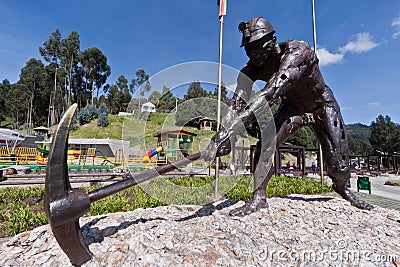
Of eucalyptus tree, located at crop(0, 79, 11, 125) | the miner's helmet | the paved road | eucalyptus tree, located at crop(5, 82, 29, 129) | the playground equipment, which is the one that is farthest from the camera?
eucalyptus tree, located at crop(0, 79, 11, 125)

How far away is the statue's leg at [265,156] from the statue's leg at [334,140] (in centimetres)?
39

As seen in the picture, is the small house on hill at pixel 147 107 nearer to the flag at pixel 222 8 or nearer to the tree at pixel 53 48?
the flag at pixel 222 8

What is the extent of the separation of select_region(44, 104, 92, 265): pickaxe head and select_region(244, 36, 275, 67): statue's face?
198 cm

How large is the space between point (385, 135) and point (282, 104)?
4465 cm

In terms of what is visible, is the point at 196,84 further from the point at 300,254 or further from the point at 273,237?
the point at 300,254

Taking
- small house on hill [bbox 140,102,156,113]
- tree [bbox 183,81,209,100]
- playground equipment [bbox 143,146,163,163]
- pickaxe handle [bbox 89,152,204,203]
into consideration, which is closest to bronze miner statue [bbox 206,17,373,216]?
pickaxe handle [bbox 89,152,204,203]

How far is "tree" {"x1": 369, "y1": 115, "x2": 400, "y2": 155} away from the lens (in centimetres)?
3606

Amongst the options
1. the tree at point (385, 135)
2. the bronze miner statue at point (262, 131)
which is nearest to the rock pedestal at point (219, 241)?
the bronze miner statue at point (262, 131)

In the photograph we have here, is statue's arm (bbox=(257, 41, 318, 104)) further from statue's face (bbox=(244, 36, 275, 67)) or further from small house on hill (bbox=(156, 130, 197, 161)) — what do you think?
small house on hill (bbox=(156, 130, 197, 161))

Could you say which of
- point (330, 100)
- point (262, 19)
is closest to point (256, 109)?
point (262, 19)

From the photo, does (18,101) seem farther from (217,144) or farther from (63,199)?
(217,144)

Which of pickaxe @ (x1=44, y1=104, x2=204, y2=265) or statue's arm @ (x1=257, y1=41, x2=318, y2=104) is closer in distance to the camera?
pickaxe @ (x1=44, y1=104, x2=204, y2=265)

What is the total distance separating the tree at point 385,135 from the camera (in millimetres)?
36062

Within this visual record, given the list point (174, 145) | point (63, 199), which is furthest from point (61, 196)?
point (174, 145)
